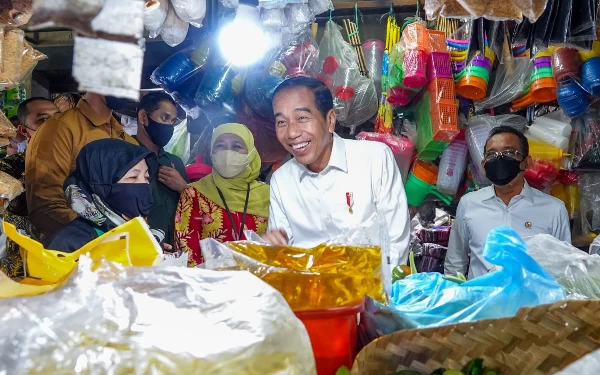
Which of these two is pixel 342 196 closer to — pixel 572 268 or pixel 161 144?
pixel 161 144

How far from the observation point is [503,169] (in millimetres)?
2846

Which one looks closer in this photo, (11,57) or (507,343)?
(507,343)

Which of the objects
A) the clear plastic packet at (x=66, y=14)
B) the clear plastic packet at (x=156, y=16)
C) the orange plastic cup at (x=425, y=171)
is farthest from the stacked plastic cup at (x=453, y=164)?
the clear plastic packet at (x=66, y=14)

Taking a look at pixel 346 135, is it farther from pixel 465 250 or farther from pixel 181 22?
pixel 181 22

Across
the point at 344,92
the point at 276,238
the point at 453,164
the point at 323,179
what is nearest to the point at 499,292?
the point at 276,238

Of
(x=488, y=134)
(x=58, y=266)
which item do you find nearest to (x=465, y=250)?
(x=488, y=134)

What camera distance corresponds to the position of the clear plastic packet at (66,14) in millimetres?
631

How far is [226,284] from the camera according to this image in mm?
766

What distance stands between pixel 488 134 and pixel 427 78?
0.50 meters

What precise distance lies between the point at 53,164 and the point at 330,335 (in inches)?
76.0

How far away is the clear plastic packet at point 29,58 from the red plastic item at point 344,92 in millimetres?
1679

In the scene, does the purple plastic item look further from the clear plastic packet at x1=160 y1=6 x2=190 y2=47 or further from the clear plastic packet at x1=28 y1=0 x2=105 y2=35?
the clear plastic packet at x1=28 y1=0 x2=105 y2=35

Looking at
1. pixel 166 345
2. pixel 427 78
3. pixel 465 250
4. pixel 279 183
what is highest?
pixel 427 78

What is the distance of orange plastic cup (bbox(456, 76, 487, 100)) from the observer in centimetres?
315
